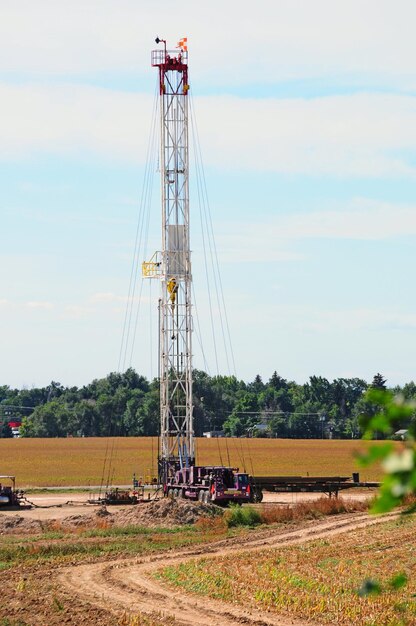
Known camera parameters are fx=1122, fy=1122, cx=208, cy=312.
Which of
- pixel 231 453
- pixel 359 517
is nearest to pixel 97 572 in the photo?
pixel 359 517

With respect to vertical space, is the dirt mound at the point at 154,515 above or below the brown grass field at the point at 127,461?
below

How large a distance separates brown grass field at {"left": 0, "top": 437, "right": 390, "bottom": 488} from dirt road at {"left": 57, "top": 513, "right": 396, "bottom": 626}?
22.7 meters

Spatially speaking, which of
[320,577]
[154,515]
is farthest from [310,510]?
[320,577]

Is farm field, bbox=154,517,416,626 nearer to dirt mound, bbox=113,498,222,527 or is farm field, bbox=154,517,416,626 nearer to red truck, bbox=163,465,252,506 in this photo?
dirt mound, bbox=113,498,222,527

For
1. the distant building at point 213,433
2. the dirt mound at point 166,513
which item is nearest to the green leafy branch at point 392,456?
the dirt mound at point 166,513

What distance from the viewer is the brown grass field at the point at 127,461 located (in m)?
81.9

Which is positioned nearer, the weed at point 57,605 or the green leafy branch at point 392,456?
the green leafy branch at point 392,456

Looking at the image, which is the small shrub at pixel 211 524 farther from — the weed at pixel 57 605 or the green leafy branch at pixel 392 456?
the green leafy branch at pixel 392 456

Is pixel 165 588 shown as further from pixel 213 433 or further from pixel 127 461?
pixel 213 433

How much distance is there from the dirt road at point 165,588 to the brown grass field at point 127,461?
22.7 meters

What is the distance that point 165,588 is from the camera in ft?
81.4

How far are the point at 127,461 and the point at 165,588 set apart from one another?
82.9 meters

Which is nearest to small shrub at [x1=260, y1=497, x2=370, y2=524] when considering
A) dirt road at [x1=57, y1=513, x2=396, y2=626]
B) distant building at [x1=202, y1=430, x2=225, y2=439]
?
dirt road at [x1=57, y1=513, x2=396, y2=626]

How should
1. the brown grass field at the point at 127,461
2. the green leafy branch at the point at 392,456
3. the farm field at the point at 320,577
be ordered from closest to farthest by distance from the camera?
the green leafy branch at the point at 392,456
the farm field at the point at 320,577
the brown grass field at the point at 127,461
